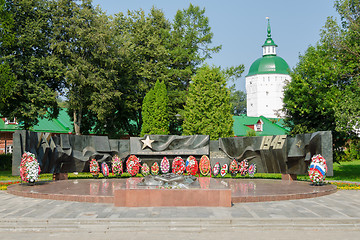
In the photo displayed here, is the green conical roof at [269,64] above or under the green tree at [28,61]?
above

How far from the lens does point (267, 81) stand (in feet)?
270

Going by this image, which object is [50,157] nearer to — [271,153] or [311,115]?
[271,153]

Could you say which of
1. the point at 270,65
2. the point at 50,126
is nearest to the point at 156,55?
the point at 50,126

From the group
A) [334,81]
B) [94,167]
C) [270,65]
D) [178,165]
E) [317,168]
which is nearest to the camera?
[317,168]

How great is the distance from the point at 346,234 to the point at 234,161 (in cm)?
1042

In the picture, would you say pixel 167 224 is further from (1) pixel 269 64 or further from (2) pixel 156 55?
(1) pixel 269 64

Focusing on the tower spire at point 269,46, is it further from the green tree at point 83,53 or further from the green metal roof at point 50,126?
the green tree at point 83,53

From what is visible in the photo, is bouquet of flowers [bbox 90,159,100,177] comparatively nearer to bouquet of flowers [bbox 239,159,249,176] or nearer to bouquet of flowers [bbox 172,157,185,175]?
bouquet of flowers [bbox 172,157,185,175]

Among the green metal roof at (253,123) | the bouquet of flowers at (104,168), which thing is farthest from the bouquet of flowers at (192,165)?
the green metal roof at (253,123)

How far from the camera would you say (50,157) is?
17.1 meters

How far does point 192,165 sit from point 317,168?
21.0 ft

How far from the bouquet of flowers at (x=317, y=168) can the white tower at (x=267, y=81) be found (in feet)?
220

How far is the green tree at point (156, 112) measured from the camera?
28578mm

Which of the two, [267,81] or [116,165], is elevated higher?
[267,81]
